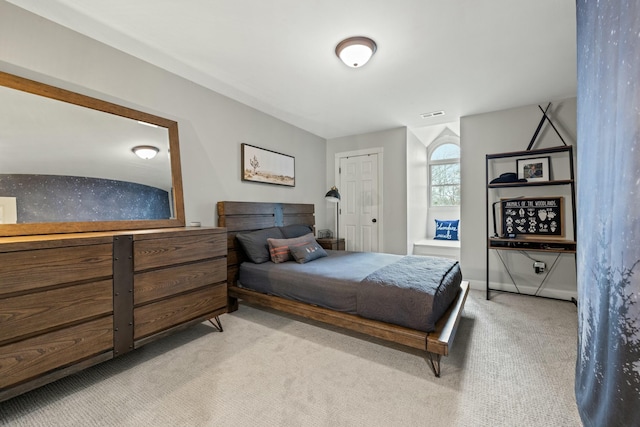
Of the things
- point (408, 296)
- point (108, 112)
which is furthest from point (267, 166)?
point (408, 296)

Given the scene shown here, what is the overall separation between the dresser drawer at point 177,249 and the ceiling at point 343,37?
1.63 meters

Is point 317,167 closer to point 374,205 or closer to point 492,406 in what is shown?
point 374,205

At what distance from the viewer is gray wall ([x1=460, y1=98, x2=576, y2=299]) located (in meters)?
3.34

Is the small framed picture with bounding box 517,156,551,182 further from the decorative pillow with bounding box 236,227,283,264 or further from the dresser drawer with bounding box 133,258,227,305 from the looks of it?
the dresser drawer with bounding box 133,258,227,305

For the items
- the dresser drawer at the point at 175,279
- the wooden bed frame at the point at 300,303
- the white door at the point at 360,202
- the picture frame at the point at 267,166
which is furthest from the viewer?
the white door at the point at 360,202

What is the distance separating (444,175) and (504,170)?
1980mm

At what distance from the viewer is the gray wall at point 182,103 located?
1.89 meters

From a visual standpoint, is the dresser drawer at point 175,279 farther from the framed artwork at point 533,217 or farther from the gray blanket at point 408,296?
the framed artwork at point 533,217

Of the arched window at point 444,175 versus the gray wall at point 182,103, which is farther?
the arched window at point 444,175

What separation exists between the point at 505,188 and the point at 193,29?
4.02m

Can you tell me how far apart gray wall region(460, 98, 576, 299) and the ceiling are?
11.0 inches

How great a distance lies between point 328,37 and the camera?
2.14 meters

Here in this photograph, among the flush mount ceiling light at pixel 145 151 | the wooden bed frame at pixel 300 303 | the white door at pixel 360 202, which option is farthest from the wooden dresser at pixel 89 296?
the white door at pixel 360 202

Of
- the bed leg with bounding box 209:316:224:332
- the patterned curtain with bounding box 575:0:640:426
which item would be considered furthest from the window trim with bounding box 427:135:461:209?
the bed leg with bounding box 209:316:224:332
